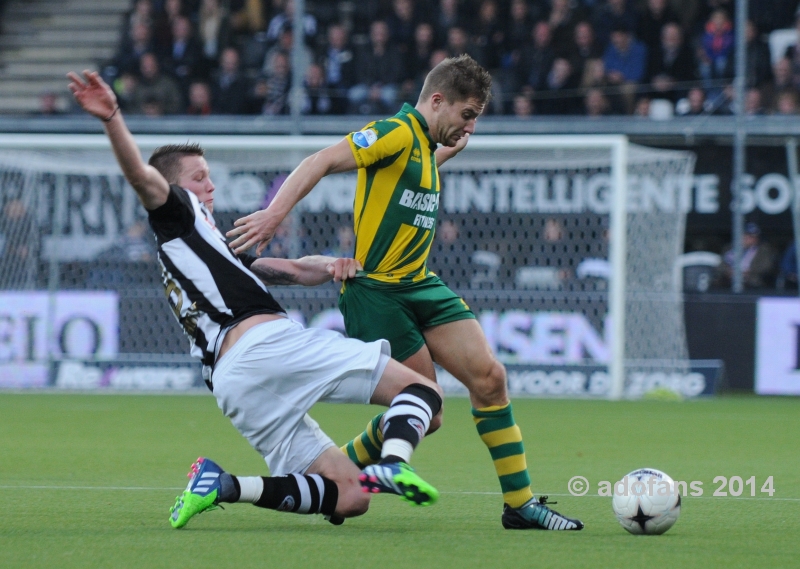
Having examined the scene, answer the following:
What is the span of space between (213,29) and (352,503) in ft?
42.6

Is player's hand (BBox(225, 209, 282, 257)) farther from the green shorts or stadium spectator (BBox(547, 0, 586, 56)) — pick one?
stadium spectator (BBox(547, 0, 586, 56))

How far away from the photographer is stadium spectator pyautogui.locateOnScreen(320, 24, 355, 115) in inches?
612

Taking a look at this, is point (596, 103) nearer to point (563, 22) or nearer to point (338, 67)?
point (563, 22)

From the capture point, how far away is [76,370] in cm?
1335

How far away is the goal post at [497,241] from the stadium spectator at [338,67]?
6.64ft

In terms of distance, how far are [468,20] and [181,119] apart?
4.04 metres

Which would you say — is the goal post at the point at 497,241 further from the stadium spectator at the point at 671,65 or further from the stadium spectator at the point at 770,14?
the stadium spectator at the point at 770,14

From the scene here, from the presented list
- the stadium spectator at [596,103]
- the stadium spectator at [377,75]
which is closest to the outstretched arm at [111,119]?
the stadium spectator at [377,75]

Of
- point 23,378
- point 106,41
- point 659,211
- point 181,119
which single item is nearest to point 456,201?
point 659,211

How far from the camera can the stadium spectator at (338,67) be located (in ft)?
51.0

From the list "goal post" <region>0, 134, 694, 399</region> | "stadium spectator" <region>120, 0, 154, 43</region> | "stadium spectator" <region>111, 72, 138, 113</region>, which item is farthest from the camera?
"stadium spectator" <region>120, 0, 154, 43</region>

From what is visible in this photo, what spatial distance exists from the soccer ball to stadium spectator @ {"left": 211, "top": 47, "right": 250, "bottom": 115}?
11641 millimetres

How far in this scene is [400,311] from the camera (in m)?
5.31

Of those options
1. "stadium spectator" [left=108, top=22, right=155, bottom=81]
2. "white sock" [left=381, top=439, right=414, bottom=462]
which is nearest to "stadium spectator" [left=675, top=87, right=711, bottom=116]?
"stadium spectator" [left=108, top=22, right=155, bottom=81]
